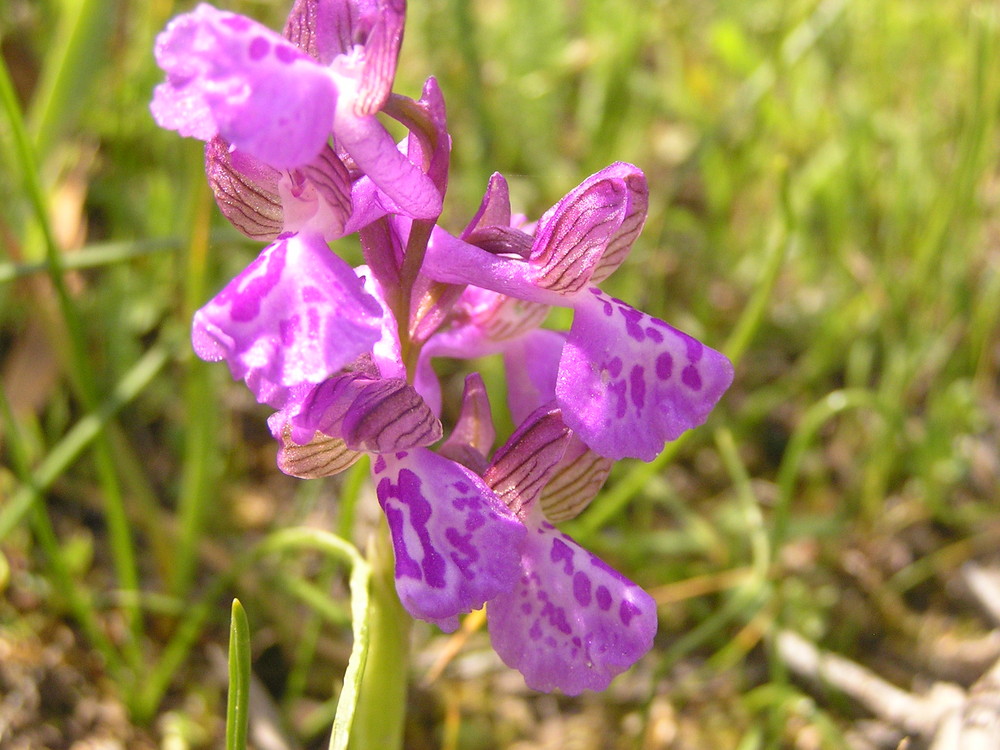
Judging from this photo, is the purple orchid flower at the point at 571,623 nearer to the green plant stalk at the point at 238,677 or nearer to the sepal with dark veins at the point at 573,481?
the sepal with dark veins at the point at 573,481

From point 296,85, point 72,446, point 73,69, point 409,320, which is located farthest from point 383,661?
point 73,69

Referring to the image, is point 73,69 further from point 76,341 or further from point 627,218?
point 627,218

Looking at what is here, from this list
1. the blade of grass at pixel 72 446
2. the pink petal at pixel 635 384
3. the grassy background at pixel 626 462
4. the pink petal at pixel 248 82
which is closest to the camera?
the pink petal at pixel 248 82

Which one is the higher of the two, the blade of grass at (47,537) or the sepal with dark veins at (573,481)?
the sepal with dark veins at (573,481)

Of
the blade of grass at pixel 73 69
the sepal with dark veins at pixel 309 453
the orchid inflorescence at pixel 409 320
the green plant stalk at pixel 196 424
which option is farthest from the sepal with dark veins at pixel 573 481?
the blade of grass at pixel 73 69

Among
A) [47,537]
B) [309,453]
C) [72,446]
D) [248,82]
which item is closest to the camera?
[248,82]

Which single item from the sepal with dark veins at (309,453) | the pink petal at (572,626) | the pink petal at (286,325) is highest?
the pink petal at (286,325)
